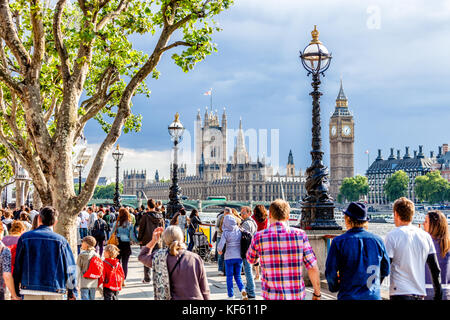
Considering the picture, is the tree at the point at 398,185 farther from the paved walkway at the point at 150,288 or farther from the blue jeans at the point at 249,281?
the blue jeans at the point at 249,281

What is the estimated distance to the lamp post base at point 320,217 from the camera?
11.0 metres

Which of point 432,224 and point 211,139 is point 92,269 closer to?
point 432,224

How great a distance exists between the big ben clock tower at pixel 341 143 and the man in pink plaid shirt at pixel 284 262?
174 meters

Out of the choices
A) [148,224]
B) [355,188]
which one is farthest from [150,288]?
[355,188]

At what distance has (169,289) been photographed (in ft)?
17.1

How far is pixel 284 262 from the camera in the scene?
5.41 m

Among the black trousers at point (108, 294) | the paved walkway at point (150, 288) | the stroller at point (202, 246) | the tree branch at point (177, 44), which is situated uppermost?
the tree branch at point (177, 44)

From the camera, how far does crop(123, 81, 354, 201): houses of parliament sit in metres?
165

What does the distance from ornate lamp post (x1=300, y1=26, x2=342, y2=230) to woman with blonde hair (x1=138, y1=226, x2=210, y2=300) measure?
19.6ft

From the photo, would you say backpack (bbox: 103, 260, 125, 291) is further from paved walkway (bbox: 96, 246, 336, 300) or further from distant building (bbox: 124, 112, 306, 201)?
distant building (bbox: 124, 112, 306, 201)

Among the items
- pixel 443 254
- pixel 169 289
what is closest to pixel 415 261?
pixel 443 254

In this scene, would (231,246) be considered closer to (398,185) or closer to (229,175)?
(398,185)

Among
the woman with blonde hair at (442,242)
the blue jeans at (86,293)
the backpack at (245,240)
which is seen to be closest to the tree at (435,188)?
the backpack at (245,240)
